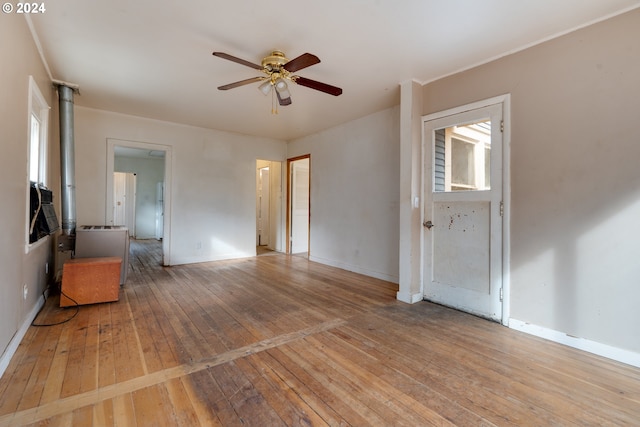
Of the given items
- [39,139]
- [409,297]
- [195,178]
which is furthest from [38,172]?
[409,297]

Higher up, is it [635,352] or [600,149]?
[600,149]

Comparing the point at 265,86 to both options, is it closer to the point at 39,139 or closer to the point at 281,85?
the point at 281,85

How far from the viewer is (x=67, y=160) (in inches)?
142

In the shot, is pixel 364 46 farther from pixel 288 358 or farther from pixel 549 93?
pixel 288 358

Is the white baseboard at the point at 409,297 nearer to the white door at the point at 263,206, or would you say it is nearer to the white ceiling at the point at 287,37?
the white ceiling at the point at 287,37

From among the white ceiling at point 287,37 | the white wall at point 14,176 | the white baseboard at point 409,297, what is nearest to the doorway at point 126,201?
the white ceiling at point 287,37

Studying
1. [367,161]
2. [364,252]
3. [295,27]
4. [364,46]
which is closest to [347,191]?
[367,161]

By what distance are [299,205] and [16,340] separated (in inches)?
190

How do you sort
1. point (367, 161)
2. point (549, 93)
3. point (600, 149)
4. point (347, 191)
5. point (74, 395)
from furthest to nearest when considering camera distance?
point (347, 191)
point (367, 161)
point (549, 93)
point (600, 149)
point (74, 395)

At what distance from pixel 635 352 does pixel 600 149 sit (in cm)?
149

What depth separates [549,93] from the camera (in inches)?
97.0

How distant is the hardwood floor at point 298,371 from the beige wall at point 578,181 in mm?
362

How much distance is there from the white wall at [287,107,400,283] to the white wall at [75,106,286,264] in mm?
1312

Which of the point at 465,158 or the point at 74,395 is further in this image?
the point at 465,158
